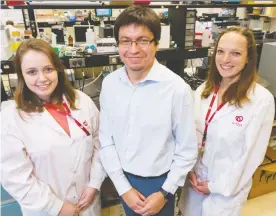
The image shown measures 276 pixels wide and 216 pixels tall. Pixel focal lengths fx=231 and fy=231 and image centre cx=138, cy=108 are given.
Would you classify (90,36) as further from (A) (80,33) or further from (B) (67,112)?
(B) (67,112)

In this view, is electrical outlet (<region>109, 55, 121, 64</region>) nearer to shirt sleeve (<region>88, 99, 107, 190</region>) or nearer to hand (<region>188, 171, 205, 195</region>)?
A: shirt sleeve (<region>88, 99, 107, 190</region>)

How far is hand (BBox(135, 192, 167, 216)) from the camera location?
1.16 m

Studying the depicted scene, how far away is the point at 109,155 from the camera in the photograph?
1223 mm

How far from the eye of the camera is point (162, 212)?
1251 millimetres

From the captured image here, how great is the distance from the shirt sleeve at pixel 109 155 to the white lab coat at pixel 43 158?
7 centimetres

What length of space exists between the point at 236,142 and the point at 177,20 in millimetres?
1109

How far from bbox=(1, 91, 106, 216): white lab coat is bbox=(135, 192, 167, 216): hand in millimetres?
360

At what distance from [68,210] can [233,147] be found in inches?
36.3

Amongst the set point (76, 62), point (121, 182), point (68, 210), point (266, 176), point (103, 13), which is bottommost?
point (266, 176)

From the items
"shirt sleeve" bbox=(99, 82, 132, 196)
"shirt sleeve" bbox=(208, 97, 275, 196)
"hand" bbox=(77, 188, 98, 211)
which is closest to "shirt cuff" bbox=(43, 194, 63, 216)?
"hand" bbox=(77, 188, 98, 211)

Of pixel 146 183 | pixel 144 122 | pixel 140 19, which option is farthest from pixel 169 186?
pixel 140 19

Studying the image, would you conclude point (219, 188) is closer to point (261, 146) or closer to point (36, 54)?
point (261, 146)

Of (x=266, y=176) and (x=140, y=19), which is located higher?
(x=140, y=19)

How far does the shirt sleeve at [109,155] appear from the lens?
1.21 m
